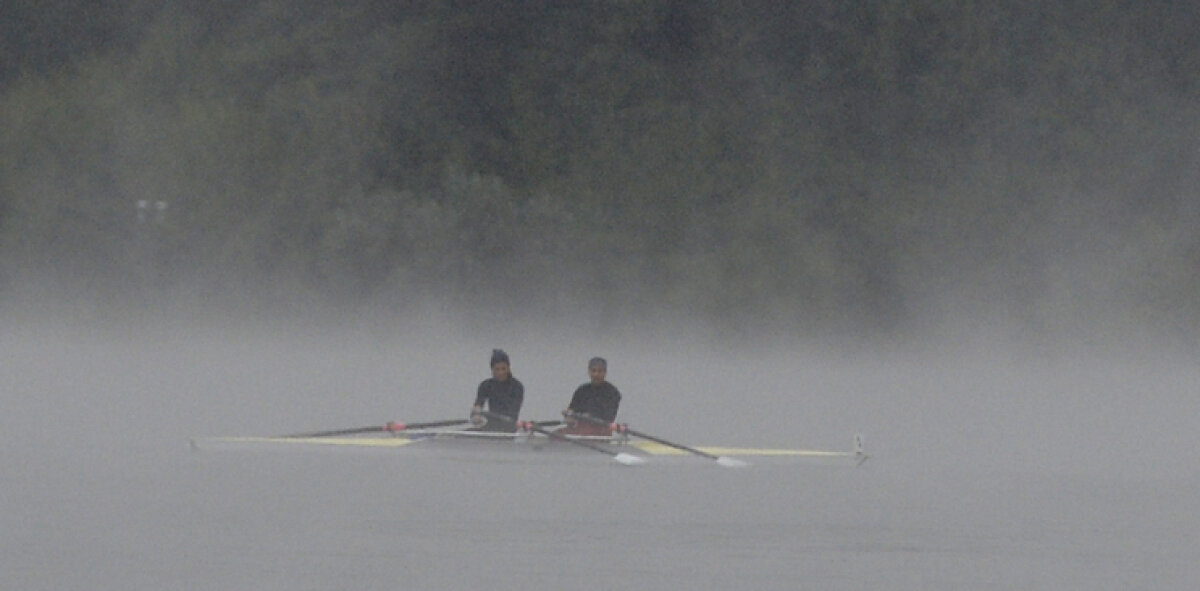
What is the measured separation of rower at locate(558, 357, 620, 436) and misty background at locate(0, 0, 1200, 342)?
91.9 feet

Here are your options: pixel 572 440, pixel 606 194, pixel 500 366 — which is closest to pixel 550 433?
pixel 572 440

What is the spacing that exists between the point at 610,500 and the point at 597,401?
7.41ft

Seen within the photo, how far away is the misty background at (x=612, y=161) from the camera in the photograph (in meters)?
48.6

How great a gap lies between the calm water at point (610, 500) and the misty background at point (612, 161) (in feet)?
45.7

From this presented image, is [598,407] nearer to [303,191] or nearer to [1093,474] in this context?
[1093,474]

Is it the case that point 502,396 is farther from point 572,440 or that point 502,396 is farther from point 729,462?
point 729,462

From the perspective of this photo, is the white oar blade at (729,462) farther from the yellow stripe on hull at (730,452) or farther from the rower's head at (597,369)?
the rower's head at (597,369)

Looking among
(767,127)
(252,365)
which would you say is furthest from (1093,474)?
(767,127)

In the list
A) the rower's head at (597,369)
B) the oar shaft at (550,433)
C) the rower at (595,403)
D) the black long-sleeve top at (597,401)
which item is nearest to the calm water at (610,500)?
the oar shaft at (550,433)

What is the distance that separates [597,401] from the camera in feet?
65.1

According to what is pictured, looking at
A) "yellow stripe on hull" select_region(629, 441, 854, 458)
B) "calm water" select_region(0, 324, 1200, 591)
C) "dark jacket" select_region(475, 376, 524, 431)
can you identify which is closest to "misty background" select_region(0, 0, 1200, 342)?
"calm water" select_region(0, 324, 1200, 591)

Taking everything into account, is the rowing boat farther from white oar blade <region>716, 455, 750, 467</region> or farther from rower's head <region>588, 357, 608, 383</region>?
rower's head <region>588, 357, 608, 383</region>

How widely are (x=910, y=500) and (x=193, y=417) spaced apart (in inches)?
521

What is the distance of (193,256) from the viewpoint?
50031 mm
